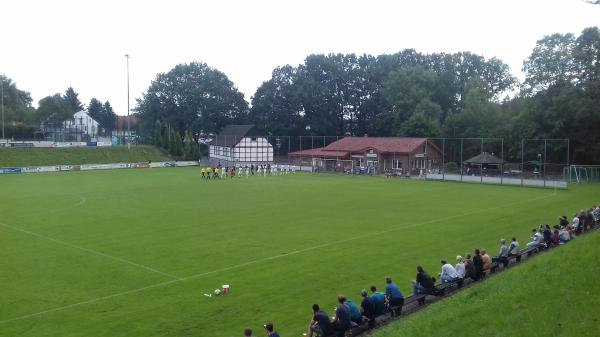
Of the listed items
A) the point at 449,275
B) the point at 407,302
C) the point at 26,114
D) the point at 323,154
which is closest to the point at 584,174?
the point at 323,154

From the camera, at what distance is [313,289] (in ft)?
49.3

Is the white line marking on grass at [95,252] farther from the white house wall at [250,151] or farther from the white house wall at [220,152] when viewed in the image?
the white house wall at [220,152]

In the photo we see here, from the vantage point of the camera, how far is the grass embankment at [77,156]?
66312mm

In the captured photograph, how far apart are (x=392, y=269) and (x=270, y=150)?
6448 centimetres

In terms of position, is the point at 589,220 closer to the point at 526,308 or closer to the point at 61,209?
the point at 526,308

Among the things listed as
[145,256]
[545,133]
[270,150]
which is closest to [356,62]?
[270,150]

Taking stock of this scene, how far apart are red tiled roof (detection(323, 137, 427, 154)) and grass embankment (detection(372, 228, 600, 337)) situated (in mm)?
48461

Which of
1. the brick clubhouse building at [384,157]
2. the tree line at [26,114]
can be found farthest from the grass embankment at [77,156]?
the brick clubhouse building at [384,157]

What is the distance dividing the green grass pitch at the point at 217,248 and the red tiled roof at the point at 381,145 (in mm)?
22061

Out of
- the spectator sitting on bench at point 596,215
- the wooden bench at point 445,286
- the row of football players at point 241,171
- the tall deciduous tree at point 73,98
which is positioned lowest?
the wooden bench at point 445,286

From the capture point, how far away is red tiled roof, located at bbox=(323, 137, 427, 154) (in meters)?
61.7

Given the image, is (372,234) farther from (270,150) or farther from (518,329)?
(270,150)

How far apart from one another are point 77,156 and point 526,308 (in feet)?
232

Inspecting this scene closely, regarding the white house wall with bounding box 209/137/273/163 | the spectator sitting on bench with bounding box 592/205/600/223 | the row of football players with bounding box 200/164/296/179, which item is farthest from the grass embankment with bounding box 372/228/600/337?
the white house wall with bounding box 209/137/273/163
